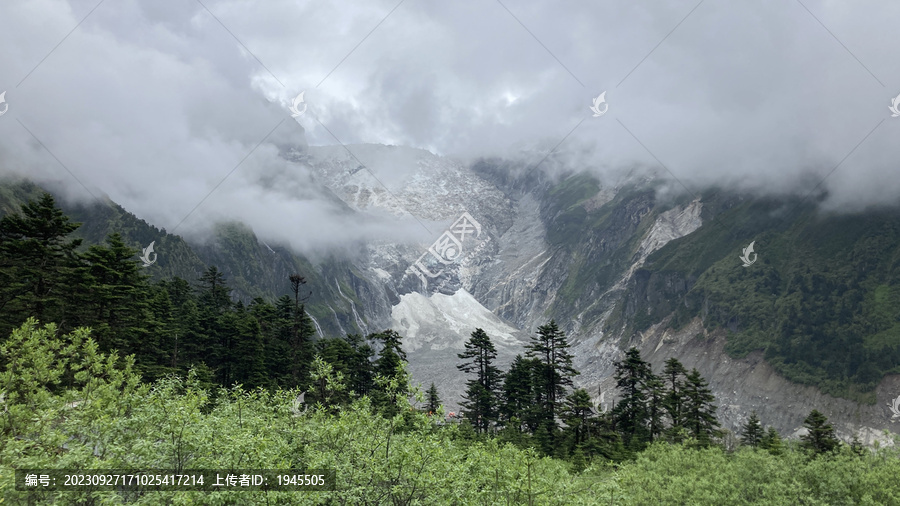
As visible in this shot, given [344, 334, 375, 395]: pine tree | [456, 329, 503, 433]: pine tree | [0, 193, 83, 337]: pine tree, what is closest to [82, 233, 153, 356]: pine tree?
[0, 193, 83, 337]: pine tree

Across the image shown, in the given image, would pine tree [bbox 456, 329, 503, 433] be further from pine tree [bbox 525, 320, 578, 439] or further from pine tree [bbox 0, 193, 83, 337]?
pine tree [bbox 0, 193, 83, 337]

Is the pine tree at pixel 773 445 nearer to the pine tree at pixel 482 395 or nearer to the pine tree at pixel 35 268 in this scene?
the pine tree at pixel 482 395

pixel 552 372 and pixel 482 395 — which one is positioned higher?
pixel 552 372

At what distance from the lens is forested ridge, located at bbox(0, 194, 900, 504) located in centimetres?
1298

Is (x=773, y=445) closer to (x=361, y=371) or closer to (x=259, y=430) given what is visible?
(x=259, y=430)

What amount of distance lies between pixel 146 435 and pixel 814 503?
2672 cm

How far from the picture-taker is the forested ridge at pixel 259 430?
1298cm

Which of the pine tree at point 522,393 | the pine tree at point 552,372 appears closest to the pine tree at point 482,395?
the pine tree at point 522,393

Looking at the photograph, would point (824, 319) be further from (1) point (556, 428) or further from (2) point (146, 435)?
(2) point (146, 435)

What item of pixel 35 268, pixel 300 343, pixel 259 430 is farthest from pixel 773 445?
pixel 35 268

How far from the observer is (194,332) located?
60.1 metres

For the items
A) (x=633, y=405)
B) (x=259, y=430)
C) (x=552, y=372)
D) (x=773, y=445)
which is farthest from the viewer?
(x=633, y=405)

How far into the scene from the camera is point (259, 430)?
50.2 ft

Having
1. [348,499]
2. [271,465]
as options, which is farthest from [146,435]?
[348,499]
